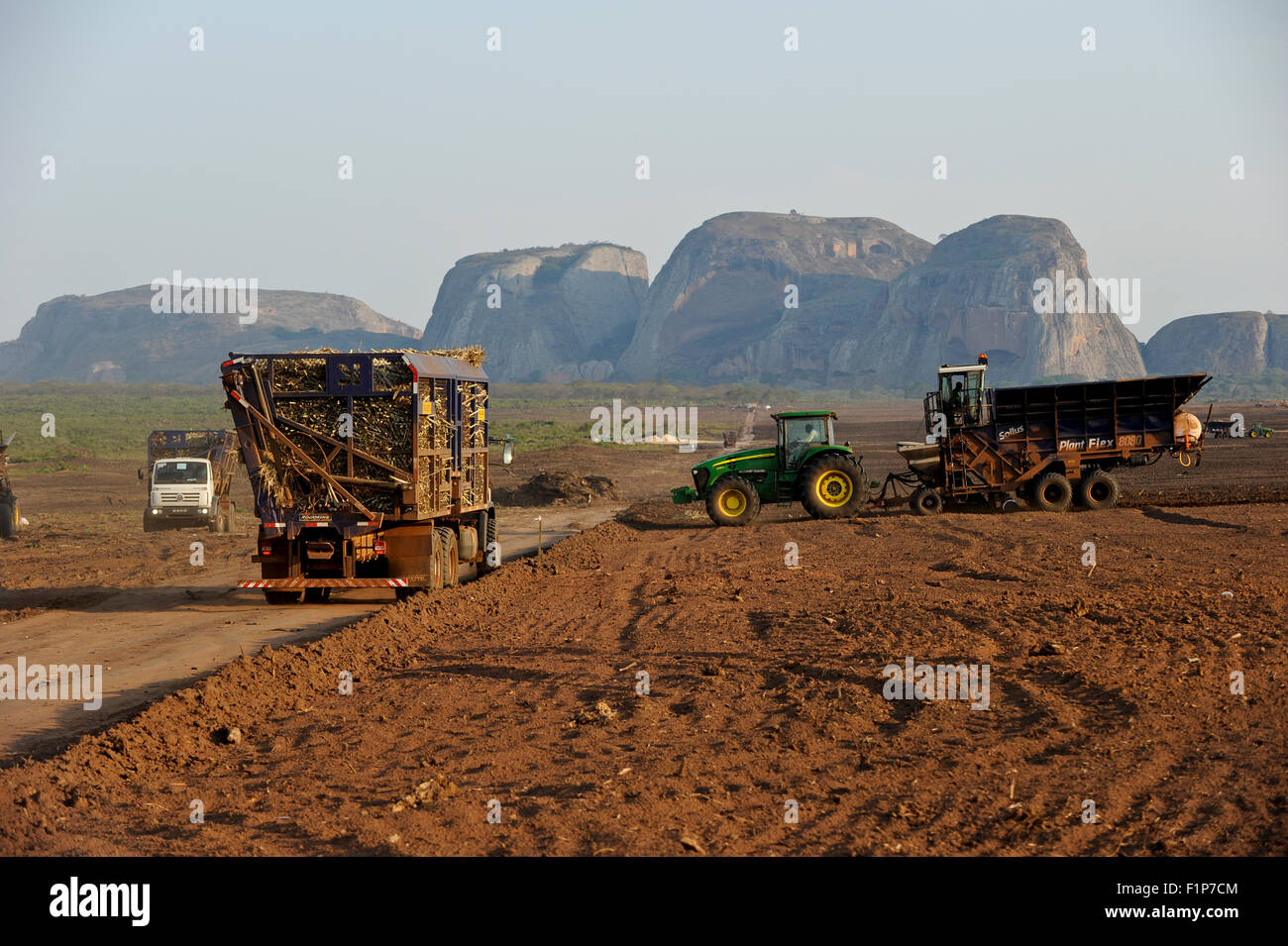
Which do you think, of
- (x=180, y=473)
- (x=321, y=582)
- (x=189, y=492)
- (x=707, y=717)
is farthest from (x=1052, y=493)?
(x=180, y=473)

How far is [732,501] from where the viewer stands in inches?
998

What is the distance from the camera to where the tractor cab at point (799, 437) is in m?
25.1

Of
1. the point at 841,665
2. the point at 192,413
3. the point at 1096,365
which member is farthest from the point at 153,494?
the point at 1096,365

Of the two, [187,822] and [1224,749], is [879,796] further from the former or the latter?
[187,822]

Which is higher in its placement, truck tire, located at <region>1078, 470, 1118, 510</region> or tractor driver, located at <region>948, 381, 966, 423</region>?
tractor driver, located at <region>948, 381, 966, 423</region>

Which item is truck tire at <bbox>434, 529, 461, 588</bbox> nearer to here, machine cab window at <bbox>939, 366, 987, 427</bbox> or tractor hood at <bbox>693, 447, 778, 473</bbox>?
tractor hood at <bbox>693, 447, 778, 473</bbox>

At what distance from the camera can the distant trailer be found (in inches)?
987

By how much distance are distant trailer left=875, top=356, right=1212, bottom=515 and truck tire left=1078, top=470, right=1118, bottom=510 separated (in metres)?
0.02

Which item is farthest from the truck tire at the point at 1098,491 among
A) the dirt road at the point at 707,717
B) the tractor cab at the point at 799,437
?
the dirt road at the point at 707,717

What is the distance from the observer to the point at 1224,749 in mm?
7922

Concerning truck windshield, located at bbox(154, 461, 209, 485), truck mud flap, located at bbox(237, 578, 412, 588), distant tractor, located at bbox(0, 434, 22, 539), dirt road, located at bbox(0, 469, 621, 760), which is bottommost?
dirt road, located at bbox(0, 469, 621, 760)

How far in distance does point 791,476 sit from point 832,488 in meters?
1.04

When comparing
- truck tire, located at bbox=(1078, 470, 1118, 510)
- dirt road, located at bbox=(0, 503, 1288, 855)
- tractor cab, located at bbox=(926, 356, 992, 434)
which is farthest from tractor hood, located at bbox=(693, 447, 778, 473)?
dirt road, located at bbox=(0, 503, 1288, 855)
